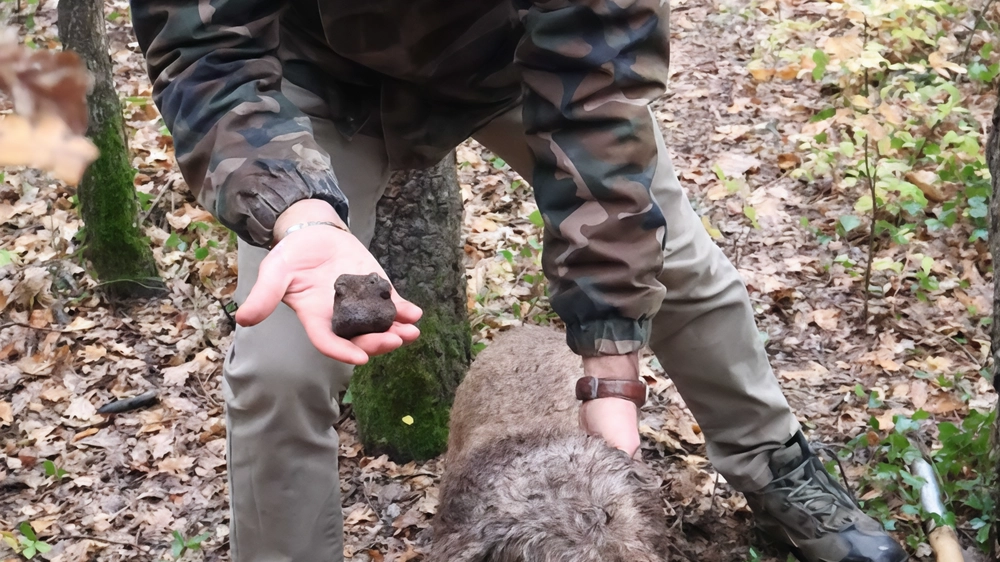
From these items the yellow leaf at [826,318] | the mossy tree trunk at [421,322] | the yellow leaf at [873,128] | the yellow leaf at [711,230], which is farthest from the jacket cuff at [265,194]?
the yellow leaf at [873,128]

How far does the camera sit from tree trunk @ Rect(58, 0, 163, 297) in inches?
194

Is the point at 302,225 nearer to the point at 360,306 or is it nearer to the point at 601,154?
the point at 360,306

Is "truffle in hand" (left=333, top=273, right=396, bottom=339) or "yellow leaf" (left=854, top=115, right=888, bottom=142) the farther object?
"yellow leaf" (left=854, top=115, right=888, bottom=142)

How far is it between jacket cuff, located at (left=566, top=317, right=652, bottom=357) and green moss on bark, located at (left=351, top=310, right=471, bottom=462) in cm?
187

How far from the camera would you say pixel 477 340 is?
492 cm

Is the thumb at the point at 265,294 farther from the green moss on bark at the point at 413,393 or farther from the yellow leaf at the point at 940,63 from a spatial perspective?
the yellow leaf at the point at 940,63

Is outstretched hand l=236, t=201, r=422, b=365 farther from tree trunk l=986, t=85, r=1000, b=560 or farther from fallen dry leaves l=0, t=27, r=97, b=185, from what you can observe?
tree trunk l=986, t=85, r=1000, b=560

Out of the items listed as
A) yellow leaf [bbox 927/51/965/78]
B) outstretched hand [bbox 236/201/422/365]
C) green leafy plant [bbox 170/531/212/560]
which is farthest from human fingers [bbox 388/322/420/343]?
yellow leaf [bbox 927/51/965/78]

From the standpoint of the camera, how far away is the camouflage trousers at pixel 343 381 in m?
2.54

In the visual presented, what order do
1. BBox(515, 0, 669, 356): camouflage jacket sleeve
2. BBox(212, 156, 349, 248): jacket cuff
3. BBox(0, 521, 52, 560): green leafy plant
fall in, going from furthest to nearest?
BBox(0, 521, 52, 560): green leafy plant, BBox(515, 0, 669, 356): camouflage jacket sleeve, BBox(212, 156, 349, 248): jacket cuff

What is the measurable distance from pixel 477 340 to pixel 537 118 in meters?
2.55

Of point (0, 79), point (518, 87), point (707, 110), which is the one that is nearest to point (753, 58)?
point (707, 110)

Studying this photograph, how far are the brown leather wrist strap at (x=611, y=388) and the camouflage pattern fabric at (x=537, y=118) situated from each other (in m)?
0.09

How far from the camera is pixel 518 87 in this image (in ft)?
9.50
